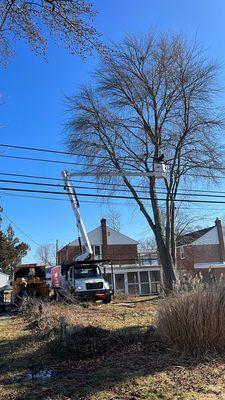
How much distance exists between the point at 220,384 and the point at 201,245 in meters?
56.1

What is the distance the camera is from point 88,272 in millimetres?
27219

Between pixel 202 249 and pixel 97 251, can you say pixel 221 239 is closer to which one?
pixel 202 249

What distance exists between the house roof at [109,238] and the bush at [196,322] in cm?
4733

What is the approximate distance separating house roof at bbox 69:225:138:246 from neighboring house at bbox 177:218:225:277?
7048 millimetres

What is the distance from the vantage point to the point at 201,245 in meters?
62.0

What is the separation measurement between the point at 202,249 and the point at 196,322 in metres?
54.1

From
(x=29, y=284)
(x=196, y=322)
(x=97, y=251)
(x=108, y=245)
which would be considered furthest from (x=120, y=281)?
(x=196, y=322)

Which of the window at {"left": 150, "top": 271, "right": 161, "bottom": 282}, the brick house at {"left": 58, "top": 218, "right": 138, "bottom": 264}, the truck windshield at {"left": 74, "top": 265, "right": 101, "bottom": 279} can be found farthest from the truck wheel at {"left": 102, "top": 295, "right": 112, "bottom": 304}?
the brick house at {"left": 58, "top": 218, "right": 138, "bottom": 264}

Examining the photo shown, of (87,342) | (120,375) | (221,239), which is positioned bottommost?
(120,375)

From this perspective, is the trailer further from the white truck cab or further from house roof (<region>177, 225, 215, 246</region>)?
house roof (<region>177, 225, 215, 246</region>)

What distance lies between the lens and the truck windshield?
26844 mm

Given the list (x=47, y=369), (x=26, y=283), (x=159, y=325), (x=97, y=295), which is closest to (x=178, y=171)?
(x=97, y=295)

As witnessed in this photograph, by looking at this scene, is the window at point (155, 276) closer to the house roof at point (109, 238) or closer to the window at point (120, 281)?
the window at point (120, 281)

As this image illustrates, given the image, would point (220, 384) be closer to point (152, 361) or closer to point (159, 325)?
point (152, 361)
